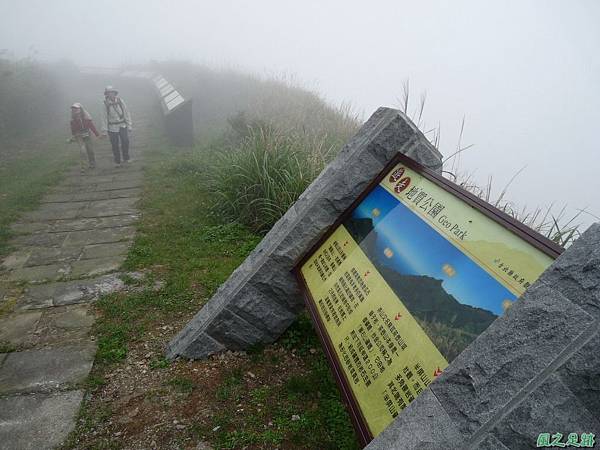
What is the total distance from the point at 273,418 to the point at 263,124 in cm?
634

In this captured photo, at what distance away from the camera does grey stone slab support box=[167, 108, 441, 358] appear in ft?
8.71

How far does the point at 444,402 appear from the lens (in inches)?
57.2

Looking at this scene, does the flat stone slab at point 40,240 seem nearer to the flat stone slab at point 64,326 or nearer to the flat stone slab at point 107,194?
the flat stone slab at point 107,194

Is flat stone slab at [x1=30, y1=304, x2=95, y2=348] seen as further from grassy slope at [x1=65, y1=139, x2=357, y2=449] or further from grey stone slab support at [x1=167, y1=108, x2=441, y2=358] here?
grey stone slab support at [x1=167, y1=108, x2=441, y2=358]

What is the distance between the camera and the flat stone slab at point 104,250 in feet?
16.4

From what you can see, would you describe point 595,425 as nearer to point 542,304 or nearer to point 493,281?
point 542,304

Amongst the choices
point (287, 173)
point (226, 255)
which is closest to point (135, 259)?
point (226, 255)

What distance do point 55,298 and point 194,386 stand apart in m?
2.08

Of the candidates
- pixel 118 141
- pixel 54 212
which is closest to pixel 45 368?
pixel 54 212

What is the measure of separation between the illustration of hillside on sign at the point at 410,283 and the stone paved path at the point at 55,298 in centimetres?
189

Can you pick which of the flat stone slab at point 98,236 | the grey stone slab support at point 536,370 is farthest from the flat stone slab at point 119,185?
the grey stone slab support at point 536,370

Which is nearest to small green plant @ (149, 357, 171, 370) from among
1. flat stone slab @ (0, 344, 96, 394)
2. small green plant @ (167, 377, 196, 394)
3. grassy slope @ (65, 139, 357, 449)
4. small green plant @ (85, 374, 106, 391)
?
grassy slope @ (65, 139, 357, 449)

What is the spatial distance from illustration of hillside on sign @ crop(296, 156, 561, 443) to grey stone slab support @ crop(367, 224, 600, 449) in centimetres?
22

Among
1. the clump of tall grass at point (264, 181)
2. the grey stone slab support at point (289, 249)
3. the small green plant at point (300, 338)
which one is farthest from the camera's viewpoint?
the clump of tall grass at point (264, 181)
